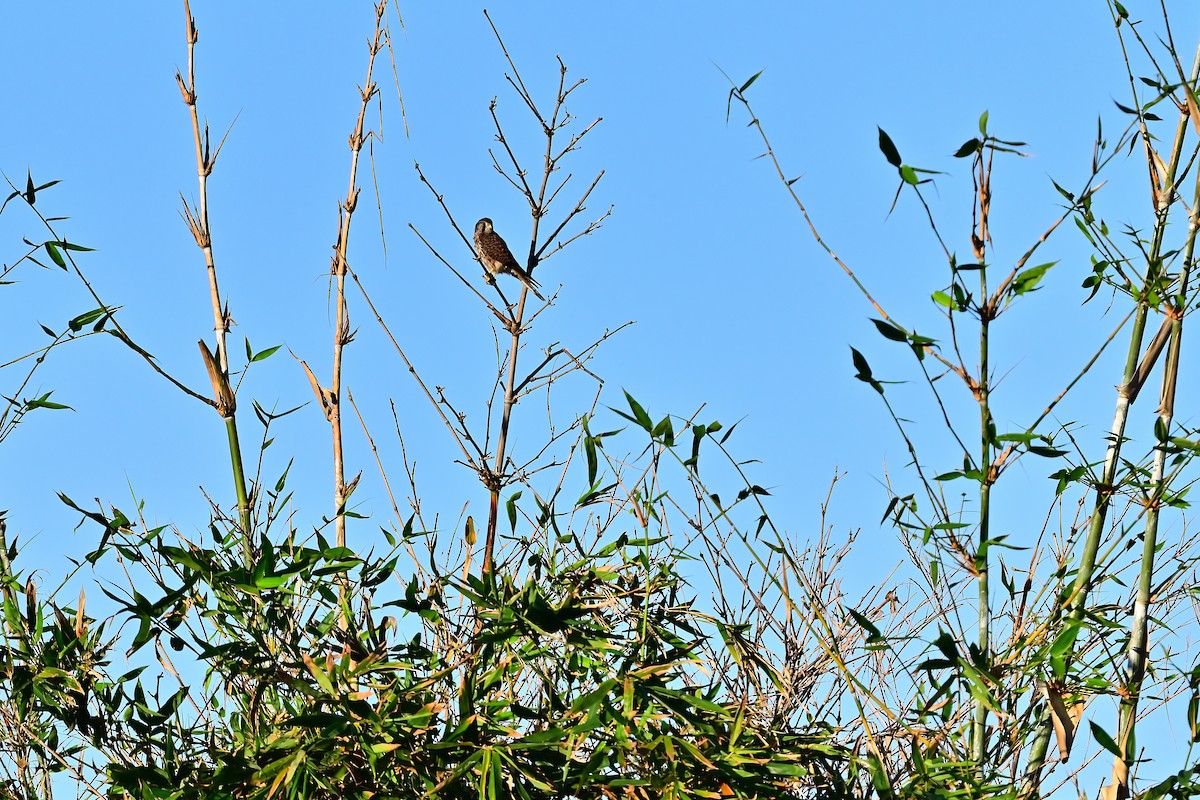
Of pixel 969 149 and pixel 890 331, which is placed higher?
pixel 969 149

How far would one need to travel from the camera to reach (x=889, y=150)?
1.98 m

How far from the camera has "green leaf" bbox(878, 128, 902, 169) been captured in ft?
6.49

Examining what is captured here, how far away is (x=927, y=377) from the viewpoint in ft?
6.55

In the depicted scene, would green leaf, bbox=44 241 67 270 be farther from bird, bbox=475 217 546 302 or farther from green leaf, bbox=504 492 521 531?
bird, bbox=475 217 546 302

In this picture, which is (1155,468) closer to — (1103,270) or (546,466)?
(1103,270)

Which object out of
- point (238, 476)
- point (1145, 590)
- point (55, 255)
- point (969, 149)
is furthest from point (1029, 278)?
point (55, 255)

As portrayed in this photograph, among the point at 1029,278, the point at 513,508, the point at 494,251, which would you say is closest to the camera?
the point at 1029,278

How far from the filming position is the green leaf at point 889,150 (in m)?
1.98

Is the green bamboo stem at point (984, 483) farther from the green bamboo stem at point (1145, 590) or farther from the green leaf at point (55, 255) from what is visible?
the green leaf at point (55, 255)

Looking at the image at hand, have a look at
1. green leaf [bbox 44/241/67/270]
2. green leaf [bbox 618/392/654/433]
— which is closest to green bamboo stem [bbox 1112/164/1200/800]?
green leaf [bbox 618/392/654/433]

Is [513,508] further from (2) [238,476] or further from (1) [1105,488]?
(1) [1105,488]

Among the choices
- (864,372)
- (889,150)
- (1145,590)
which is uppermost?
(889,150)

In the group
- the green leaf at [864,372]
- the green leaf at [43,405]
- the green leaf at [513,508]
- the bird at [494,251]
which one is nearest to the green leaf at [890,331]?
the green leaf at [864,372]

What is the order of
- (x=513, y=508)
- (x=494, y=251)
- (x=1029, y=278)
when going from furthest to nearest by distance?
(x=494, y=251) → (x=513, y=508) → (x=1029, y=278)
